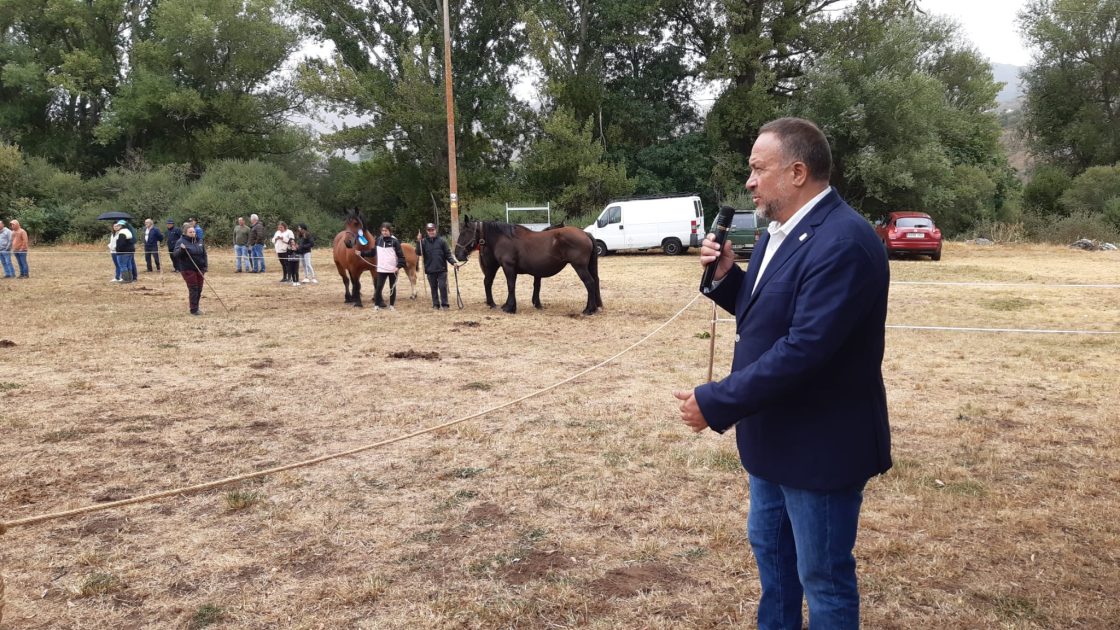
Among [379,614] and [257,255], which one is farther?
[257,255]

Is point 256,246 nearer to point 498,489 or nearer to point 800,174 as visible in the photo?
point 498,489

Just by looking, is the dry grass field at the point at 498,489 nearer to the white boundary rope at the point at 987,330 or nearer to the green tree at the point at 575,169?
the white boundary rope at the point at 987,330

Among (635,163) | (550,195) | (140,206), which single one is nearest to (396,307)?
(550,195)

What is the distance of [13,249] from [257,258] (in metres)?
5.60

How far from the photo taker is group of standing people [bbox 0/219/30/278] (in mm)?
17031

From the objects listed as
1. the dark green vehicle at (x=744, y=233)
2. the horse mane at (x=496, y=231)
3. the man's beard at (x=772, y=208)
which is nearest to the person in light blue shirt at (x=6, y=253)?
the horse mane at (x=496, y=231)

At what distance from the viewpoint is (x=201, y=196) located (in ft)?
97.9

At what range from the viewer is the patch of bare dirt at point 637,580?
10.1 ft

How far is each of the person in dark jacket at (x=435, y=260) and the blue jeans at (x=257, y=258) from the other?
9.25 m

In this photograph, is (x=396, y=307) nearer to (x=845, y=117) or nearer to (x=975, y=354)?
(x=975, y=354)

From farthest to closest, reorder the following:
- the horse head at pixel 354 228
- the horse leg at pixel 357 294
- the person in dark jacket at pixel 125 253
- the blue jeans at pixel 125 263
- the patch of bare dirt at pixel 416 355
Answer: the blue jeans at pixel 125 263 → the person in dark jacket at pixel 125 253 → the horse leg at pixel 357 294 → the horse head at pixel 354 228 → the patch of bare dirt at pixel 416 355

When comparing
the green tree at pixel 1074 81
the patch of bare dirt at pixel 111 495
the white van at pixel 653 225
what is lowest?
the patch of bare dirt at pixel 111 495

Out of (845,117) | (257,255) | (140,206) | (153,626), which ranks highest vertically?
(845,117)

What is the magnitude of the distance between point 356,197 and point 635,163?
48.2 ft
